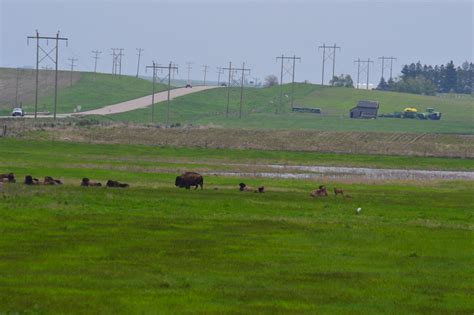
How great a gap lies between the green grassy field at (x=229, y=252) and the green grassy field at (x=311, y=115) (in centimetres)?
8281

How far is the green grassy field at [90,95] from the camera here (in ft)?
531

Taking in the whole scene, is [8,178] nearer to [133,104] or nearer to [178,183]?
[178,183]

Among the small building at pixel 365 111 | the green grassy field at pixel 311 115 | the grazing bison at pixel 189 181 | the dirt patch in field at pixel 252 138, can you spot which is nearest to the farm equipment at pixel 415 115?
the green grassy field at pixel 311 115

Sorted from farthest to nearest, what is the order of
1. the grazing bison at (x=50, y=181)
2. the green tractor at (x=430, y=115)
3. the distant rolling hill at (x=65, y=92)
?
1. the distant rolling hill at (x=65, y=92)
2. the green tractor at (x=430, y=115)
3. the grazing bison at (x=50, y=181)

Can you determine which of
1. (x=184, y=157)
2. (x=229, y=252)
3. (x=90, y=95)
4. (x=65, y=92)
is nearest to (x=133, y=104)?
(x=90, y=95)

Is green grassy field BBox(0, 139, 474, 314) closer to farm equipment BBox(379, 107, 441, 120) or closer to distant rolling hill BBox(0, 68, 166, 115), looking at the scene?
farm equipment BBox(379, 107, 441, 120)

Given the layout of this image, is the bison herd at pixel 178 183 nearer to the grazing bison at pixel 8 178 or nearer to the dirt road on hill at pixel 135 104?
the grazing bison at pixel 8 178

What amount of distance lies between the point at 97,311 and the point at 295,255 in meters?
9.07

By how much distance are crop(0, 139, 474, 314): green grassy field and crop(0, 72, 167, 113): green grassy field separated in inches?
4346

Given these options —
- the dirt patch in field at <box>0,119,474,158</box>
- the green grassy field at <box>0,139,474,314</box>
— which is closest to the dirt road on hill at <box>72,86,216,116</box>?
the dirt patch in field at <box>0,119,474,158</box>

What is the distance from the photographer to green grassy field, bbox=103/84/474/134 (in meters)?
138

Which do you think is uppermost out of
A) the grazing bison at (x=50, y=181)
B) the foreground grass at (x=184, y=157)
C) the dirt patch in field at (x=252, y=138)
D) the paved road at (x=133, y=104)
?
the paved road at (x=133, y=104)

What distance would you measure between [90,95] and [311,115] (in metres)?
39.7

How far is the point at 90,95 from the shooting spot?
179750mm
